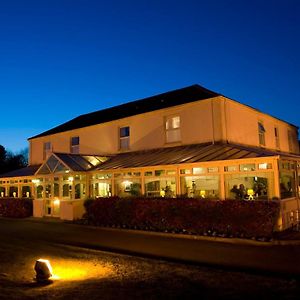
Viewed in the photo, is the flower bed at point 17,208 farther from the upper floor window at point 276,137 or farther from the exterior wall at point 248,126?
the upper floor window at point 276,137

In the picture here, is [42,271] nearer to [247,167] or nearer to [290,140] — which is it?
[247,167]

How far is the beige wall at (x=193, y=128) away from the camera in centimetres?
1761

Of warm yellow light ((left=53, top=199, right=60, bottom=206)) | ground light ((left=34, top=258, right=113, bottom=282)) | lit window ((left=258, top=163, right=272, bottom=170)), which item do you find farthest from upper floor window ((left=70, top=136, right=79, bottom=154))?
ground light ((left=34, top=258, right=113, bottom=282))

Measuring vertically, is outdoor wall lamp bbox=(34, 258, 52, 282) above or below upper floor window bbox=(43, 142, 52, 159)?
below

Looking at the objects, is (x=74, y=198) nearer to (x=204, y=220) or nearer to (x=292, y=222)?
(x=204, y=220)

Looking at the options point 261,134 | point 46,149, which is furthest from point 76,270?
point 46,149

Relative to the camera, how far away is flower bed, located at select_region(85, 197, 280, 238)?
11617 mm

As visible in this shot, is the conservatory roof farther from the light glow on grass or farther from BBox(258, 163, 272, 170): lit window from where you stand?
the light glow on grass

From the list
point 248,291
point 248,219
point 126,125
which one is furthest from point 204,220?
point 126,125

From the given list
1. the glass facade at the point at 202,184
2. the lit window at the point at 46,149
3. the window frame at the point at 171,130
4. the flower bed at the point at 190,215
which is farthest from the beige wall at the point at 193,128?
the flower bed at the point at 190,215

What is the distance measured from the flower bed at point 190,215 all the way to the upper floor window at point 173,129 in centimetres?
512

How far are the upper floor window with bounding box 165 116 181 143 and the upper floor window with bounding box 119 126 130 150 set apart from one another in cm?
335

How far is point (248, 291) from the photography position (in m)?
6.37

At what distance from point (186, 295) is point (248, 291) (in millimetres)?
1170
